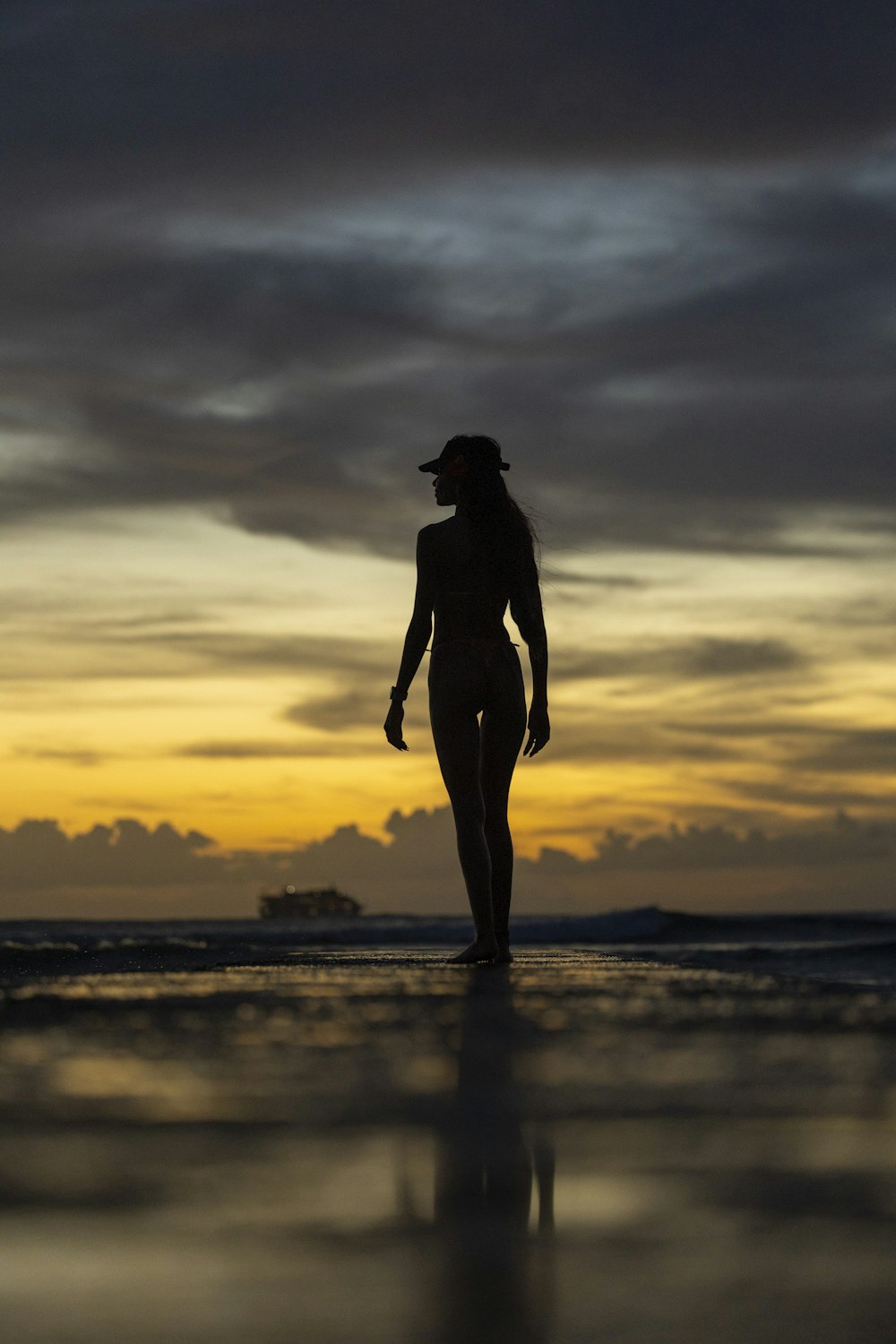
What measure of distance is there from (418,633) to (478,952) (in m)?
1.43

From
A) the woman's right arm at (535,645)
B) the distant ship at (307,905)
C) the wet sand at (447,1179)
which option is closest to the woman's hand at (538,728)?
the woman's right arm at (535,645)

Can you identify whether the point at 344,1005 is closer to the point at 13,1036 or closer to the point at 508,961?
the point at 13,1036

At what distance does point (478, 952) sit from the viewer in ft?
19.2

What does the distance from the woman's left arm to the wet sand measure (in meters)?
3.72

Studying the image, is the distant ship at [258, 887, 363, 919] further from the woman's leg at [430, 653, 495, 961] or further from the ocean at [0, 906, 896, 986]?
the woman's leg at [430, 653, 495, 961]

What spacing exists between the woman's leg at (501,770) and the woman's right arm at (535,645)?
0.46ft

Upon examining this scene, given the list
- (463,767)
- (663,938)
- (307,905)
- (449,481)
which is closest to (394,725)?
(463,767)

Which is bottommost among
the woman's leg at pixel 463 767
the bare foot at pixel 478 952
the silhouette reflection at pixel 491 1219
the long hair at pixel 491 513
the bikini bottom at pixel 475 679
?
the silhouette reflection at pixel 491 1219

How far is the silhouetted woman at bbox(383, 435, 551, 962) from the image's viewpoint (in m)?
6.54

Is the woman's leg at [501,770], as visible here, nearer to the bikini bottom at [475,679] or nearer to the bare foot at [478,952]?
the bikini bottom at [475,679]

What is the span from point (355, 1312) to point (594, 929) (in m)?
48.6

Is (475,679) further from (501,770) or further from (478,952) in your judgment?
(478,952)

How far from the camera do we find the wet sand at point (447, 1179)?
0.98 metres

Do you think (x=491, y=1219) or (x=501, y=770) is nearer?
(x=491, y=1219)
